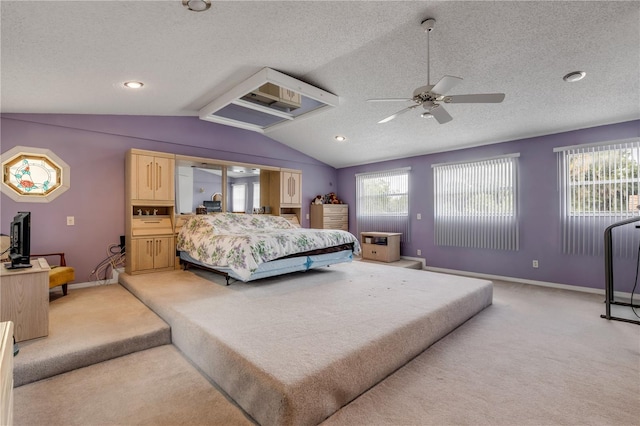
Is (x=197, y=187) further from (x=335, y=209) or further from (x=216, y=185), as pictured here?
(x=335, y=209)

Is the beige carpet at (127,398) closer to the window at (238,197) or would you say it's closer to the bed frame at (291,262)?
the bed frame at (291,262)

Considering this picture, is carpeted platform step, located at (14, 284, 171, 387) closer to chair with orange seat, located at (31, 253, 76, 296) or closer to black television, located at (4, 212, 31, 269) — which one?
chair with orange seat, located at (31, 253, 76, 296)

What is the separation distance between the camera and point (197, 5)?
2064mm

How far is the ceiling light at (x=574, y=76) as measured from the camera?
319 centimetres

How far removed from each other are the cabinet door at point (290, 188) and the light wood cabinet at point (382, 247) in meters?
1.72

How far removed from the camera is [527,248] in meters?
4.82

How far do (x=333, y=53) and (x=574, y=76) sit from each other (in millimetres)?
2607

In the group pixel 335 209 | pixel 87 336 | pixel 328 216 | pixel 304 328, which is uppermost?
pixel 335 209

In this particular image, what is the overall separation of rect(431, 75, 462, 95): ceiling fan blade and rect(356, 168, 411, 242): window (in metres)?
3.81

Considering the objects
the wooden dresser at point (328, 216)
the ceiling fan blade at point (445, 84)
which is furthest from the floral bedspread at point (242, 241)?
the ceiling fan blade at point (445, 84)

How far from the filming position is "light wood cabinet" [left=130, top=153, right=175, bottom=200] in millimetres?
4305

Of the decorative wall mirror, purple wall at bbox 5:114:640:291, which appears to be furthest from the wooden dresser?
purple wall at bbox 5:114:640:291

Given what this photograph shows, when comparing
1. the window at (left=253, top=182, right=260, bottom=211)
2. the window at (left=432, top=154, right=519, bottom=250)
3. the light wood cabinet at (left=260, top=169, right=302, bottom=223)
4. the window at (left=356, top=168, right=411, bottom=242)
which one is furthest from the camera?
the window at (left=356, top=168, right=411, bottom=242)

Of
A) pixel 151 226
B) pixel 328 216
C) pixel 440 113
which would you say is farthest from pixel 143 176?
pixel 440 113
